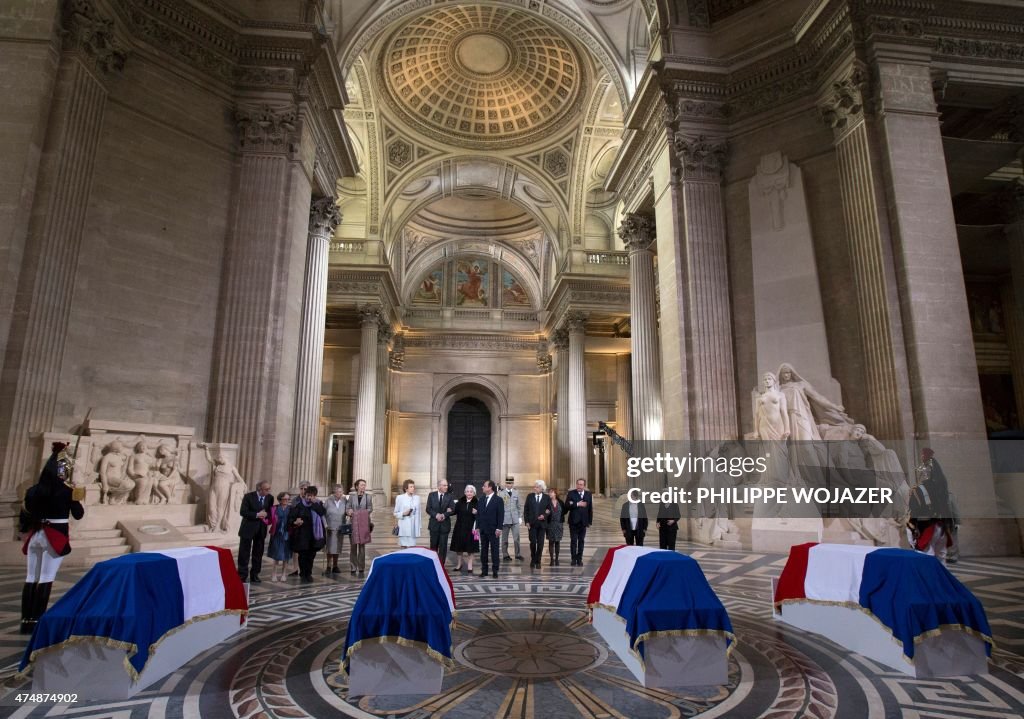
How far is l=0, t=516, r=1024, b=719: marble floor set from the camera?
9.88 ft

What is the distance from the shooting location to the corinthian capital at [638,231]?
15.3 metres

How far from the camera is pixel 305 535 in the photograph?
706 cm

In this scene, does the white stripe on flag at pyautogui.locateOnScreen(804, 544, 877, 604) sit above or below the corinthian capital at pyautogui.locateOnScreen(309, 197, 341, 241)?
below

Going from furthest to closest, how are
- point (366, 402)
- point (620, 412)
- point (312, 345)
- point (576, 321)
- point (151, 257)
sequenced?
point (620, 412) < point (576, 321) < point (366, 402) < point (312, 345) < point (151, 257)

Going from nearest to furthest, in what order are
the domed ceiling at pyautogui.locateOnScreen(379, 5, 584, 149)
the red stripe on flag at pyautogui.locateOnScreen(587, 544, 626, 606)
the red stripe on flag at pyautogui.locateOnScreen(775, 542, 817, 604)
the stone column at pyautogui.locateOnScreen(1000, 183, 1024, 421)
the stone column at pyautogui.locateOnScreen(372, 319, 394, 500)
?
the red stripe on flag at pyautogui.locateOnScreen(587, 544, 626, 606) → the red stripe on flag at pyautogui.locateOnScreen(775, 542, 817, 604) → the stone column at pyautogui.locateOnScreen(1000, 183, 1024, 421) → the domed ceiling at pyautogui.locateOnScreen(379, 5, 584, 149) → the stone column at pyautogui.locateOnScreen(372, 319, 394, 500)

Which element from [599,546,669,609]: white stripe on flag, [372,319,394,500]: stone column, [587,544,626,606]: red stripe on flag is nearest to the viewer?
[599,546,669,609]: white stripe on flag

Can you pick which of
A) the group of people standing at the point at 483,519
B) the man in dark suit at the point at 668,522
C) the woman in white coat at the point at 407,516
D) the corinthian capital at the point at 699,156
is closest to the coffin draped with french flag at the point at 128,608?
the woman in white coat at the point at 407,516

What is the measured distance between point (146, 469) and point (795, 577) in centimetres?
855

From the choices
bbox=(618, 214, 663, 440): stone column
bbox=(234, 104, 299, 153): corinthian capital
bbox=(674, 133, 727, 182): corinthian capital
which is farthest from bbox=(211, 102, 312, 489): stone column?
bbox=(618, 214, 663, 440): stone column

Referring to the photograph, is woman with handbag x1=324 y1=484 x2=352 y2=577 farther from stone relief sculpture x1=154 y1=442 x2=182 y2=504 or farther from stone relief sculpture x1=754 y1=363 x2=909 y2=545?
stone relief sculpture x1=754 y1=363 x2=909 y2=545

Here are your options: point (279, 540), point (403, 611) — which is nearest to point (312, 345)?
point (279, 540)

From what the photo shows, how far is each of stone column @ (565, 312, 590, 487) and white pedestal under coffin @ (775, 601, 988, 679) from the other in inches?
701

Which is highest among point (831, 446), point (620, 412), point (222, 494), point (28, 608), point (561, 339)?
point (561, 339)

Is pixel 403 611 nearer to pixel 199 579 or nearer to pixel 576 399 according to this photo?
pixel 199 579
